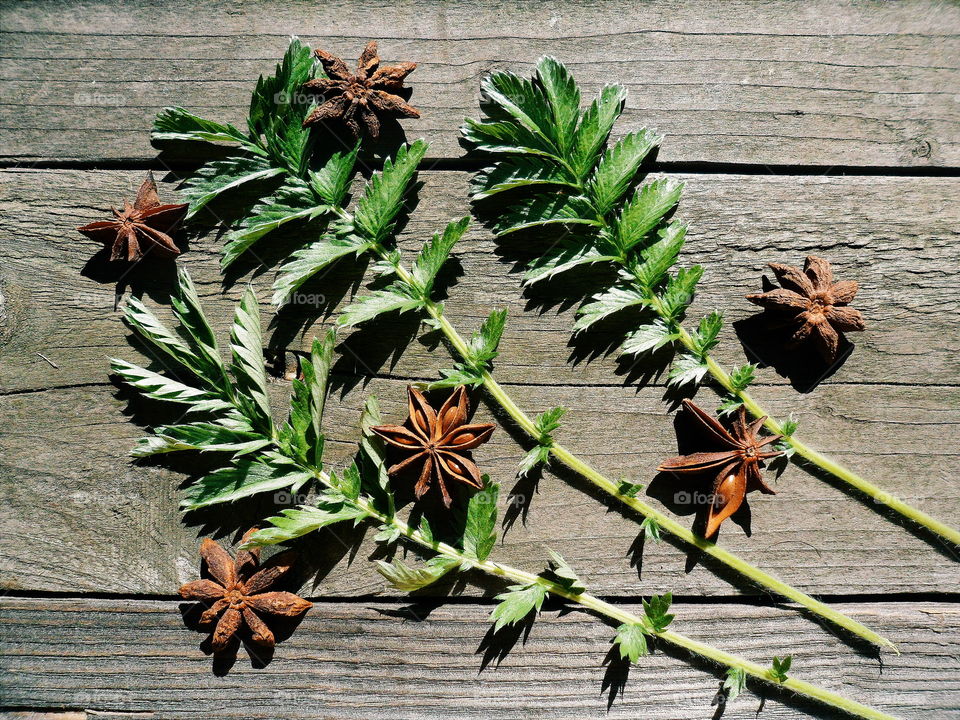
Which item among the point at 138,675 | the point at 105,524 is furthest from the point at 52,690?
the point at 105,524

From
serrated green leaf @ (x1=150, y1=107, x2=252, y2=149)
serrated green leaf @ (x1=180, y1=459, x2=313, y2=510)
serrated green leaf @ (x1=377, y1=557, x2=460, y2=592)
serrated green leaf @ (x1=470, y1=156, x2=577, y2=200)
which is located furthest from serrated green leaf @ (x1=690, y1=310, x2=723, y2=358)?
serrated green leaf @ (x1=150, y1=107, x2=252, y2=149)

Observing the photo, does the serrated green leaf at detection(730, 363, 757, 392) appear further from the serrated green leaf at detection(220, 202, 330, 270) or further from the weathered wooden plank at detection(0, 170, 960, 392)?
the serrated green leaf at detection(220, 202, 330, 270)

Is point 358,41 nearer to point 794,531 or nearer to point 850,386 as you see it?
point 850,386

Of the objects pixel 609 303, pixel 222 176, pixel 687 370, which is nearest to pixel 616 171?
pixel 609 303

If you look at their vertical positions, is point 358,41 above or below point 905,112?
below

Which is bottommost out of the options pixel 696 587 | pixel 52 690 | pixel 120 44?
pixel 52 690

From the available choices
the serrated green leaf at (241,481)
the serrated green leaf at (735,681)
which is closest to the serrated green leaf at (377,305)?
the serrated green leaf at (241,481)

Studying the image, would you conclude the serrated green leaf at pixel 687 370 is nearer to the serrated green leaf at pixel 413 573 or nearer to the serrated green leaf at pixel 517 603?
the serrated green leaf at pixel 517 603
